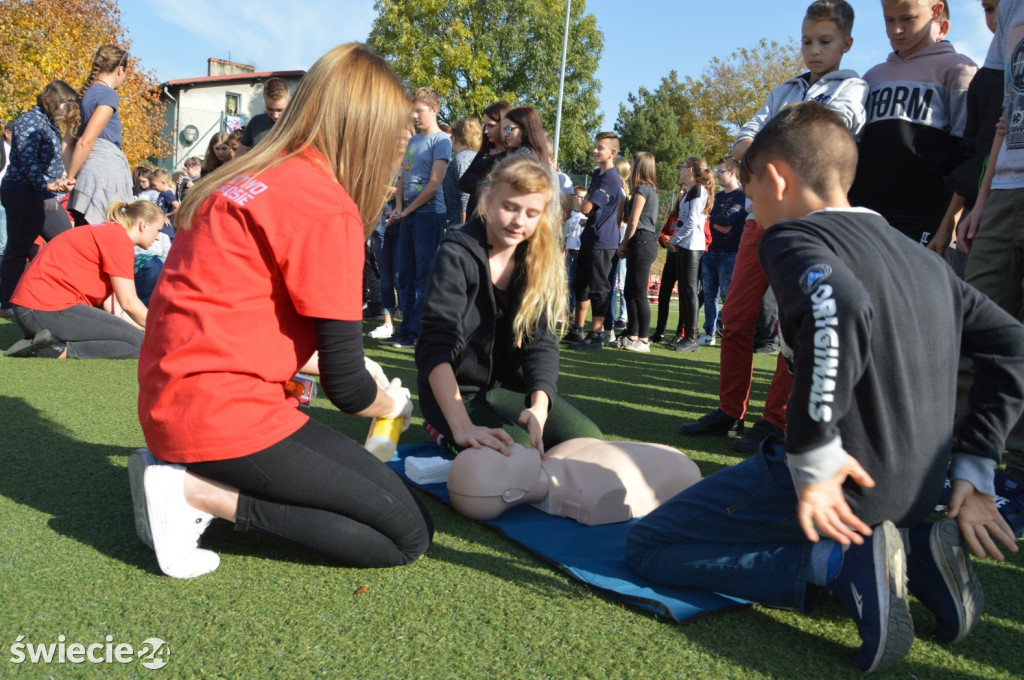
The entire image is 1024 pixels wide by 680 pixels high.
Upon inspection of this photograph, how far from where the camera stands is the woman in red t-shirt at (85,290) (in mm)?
5008

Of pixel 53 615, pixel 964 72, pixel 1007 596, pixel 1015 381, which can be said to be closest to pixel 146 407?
pixel 53 615

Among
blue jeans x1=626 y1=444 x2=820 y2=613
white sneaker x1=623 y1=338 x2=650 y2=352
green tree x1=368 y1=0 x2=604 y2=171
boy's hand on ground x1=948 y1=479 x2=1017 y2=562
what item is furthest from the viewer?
green tree x1=368 y1=0 x2=604 y2=171

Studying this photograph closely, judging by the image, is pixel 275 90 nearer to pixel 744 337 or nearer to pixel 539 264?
pixel 539 264

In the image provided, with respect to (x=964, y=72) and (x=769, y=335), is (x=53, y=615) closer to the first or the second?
(x=964, y=72)

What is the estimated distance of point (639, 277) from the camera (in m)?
7.23

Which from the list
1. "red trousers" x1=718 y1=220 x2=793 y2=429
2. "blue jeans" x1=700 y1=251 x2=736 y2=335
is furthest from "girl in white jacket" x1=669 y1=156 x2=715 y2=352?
"red trousers" x1=718 y1=220 x2=793 y2=429

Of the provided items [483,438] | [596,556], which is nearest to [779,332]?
[596,556]

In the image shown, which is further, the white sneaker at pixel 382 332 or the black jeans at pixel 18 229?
the white sneaker at pixel 382 332

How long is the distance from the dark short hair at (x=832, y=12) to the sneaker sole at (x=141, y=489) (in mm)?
3367

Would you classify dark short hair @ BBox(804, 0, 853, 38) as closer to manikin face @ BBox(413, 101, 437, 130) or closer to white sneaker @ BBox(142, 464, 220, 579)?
white sneaker @ BBox(142, 464, 220, 579)

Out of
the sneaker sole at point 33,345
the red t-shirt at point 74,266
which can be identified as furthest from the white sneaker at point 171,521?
the sneaker sole at point 33,345

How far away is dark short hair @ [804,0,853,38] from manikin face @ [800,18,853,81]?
0.02 metres

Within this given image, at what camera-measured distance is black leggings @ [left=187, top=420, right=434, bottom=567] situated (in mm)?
2059

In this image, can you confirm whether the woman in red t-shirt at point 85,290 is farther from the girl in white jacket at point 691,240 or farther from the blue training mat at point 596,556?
the girl in white jacket at point 691,240
